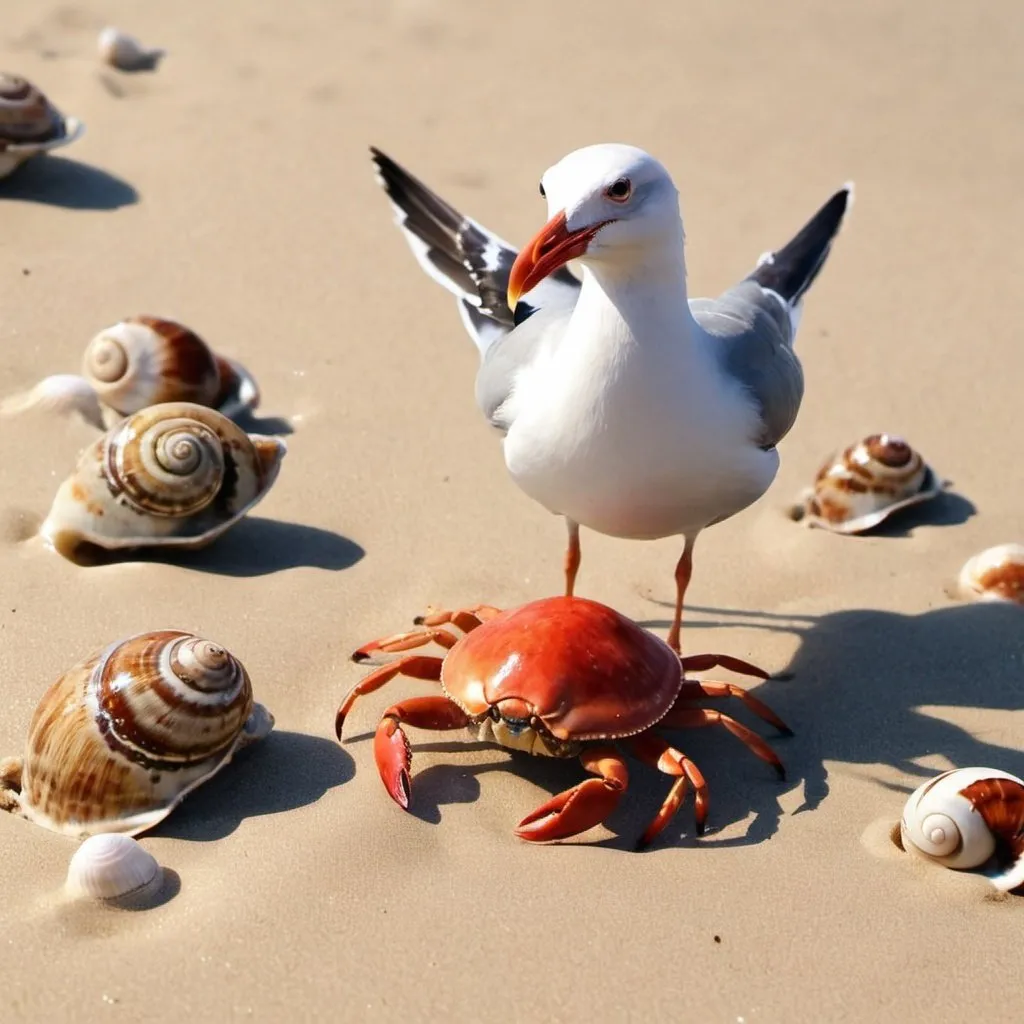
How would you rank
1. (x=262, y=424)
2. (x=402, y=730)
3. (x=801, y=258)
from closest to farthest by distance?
(x=402, y=730) → (x=801, y=258) → (x=262, y=424)

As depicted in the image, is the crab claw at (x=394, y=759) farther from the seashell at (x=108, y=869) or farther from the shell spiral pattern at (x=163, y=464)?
the shell spiral pattern at (x=163, y=464)

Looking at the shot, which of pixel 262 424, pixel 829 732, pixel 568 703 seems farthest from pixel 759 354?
pixel 262 424

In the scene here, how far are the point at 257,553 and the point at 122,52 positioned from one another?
13.2 feet

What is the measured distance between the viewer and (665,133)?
775 centimetres

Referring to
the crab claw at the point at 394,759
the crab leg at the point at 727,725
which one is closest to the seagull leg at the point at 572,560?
the crab leg at the point at 727,725

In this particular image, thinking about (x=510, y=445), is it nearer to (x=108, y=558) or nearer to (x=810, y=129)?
(x=108, y=558)

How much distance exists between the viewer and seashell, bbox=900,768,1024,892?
3.56 metres

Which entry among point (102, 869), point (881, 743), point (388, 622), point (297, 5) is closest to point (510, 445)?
point (388, 622)

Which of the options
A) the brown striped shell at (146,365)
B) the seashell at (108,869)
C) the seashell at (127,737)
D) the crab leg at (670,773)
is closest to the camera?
the seashell at (108,869)

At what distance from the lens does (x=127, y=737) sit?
3.57 metres

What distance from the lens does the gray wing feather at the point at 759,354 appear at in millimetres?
4301

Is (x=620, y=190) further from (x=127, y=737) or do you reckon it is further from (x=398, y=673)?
(x=127, y=737)

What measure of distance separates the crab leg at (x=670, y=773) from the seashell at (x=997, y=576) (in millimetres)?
1491

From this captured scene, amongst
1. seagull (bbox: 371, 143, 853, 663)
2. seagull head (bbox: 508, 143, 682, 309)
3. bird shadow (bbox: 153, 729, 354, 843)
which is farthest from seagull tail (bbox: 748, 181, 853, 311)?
bird shadow (bbox: 153, 729, 354, 843)
